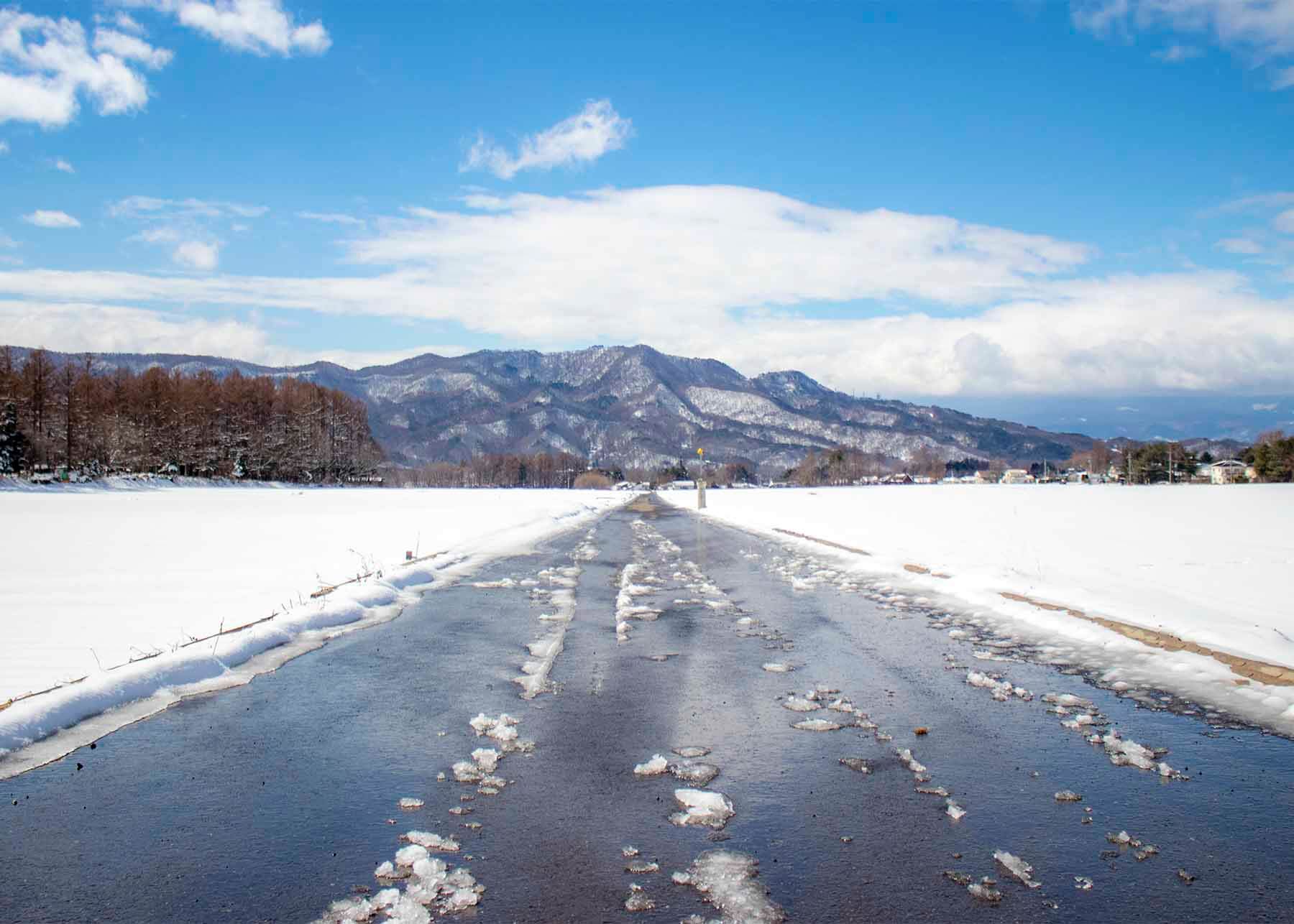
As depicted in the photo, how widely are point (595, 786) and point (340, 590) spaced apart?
29.7 feet

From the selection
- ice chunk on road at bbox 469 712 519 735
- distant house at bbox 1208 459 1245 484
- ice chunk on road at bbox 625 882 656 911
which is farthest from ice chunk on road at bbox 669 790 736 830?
distant house at bbox 1208 459 1245 484

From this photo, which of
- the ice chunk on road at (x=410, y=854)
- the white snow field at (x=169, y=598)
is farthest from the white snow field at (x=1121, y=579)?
the white snow field at (x=169, y=598)

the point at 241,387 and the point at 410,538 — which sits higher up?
the point at 241,387

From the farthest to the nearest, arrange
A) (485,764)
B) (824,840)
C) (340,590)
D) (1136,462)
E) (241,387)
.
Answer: (1136,462), (241,387), (340,590), (485,764), (824,840)

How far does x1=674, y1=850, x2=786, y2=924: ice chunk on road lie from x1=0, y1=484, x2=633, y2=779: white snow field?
4583mm

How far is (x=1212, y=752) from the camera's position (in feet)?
18.1

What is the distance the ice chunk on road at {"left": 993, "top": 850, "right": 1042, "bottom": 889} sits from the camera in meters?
3.70

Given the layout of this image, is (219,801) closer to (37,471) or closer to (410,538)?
(410,538)

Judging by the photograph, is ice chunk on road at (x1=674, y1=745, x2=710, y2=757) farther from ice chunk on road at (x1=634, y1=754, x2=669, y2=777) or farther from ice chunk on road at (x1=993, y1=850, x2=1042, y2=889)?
ice chunk on road at (x1=993, y1=850, x2=1042, y2=889)

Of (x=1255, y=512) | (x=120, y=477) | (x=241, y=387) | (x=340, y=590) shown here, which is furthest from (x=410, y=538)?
(x=241, y=387)

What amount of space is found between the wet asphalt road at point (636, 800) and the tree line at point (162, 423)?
83.4m

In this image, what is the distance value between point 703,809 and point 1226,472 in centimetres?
17119

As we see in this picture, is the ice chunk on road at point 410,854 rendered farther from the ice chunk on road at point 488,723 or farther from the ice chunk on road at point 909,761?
the ice chunk on road at point 909,761

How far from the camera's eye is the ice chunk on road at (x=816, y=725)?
6035 mm
